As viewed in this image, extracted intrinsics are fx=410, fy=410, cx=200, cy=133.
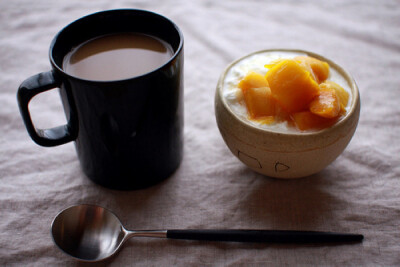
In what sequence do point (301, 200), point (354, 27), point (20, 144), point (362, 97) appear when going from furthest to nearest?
point (354, 27) < point (362, 97) < point (20, 144) < point (301, 200)

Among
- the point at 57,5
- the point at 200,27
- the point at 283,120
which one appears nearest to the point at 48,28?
the point at 57,5

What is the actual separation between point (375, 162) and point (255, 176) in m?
0.25

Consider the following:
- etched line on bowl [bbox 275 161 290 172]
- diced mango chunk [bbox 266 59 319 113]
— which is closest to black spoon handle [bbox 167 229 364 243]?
etched line on bowl [bbox 275 161 290 172]

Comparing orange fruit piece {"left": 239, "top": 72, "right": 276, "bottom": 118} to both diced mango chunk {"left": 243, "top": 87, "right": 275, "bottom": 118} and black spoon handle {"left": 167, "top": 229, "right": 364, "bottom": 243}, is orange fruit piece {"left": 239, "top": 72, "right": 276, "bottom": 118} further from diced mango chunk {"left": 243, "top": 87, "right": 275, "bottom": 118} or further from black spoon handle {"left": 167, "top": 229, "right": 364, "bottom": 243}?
black spoon handle {"left": 167, "top": 229, "right": 364, "bottom": 243}

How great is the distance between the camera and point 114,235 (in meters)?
0.70

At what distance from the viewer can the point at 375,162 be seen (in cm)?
83

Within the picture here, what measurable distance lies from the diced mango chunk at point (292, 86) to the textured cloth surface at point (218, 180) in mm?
193

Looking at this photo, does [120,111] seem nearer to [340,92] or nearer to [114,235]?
[114,235]

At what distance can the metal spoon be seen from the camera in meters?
0.68

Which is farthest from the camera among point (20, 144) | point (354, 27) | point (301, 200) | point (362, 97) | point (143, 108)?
point (354, 27)

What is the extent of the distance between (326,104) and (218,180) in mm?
266

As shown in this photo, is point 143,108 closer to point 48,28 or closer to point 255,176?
point 255,176

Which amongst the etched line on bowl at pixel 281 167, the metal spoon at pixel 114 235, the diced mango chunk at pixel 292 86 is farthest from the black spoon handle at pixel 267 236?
the diced mango chunk at pixel 292 86

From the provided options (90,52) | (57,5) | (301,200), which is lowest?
(301,200)
